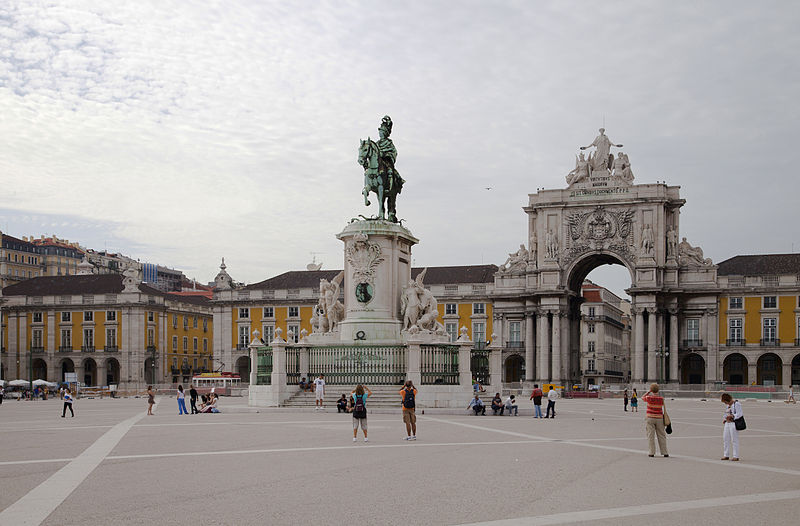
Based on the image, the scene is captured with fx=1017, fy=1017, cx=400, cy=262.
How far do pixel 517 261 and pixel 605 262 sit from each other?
25.6ft

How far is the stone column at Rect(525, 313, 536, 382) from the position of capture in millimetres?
86750

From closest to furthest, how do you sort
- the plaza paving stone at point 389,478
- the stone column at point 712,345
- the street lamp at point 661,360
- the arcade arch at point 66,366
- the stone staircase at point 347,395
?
the plaza paving stone at point 389,478 < the stone staircase at point 347,395 < the street lamp at point 661,360 < the stone column at point 712,345 < the arcade arch at point 66,366

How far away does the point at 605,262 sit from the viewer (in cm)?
9006

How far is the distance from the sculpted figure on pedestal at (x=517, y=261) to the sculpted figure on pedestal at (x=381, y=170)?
57.7 metres

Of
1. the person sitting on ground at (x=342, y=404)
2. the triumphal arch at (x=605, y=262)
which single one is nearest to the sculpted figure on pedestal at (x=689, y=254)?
the triumphal arch at (x=605, y=262)

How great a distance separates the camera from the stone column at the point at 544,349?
85.9 metres

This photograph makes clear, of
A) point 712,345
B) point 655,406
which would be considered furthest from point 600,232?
point 655,406

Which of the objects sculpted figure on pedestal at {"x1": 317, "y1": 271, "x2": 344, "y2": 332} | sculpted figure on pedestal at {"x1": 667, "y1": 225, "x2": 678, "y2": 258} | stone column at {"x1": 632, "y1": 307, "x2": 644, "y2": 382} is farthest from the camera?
sculpted figure on pedestal at {"x1": 667, "y1": 225, "x2": 678, "y2": 258}

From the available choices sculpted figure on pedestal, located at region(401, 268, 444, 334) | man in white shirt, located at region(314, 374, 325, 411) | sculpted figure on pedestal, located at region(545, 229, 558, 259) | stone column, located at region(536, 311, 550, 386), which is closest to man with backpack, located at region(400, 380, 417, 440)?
man in white shirt, located at region(314, 374, 325, 411)

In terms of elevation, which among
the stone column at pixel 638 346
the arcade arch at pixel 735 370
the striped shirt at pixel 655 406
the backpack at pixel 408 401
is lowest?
the arcade arch at pixel 735 370

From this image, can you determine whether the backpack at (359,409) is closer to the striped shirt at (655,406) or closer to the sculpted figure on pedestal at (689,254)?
the striped shirt at (655,406)

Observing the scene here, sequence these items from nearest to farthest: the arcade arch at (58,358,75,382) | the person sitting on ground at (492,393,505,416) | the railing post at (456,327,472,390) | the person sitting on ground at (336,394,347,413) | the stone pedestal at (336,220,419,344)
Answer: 1. the person sitting on ground at (336,394,347,413)
2. the railing post at (456,327,472,390)
3. the person sitting on ground at (492,393,505,416)
4. the stone pedestal at (336,220,419,344)
5. the arcade arch at (58,358,75,382)

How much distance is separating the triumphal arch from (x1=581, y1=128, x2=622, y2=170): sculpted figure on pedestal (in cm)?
9

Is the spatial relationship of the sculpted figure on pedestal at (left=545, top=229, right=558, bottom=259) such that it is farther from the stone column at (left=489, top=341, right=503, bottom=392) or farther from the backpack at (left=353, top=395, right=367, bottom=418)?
the backpack at (left=353, top=395, right=367, bottom=418)
